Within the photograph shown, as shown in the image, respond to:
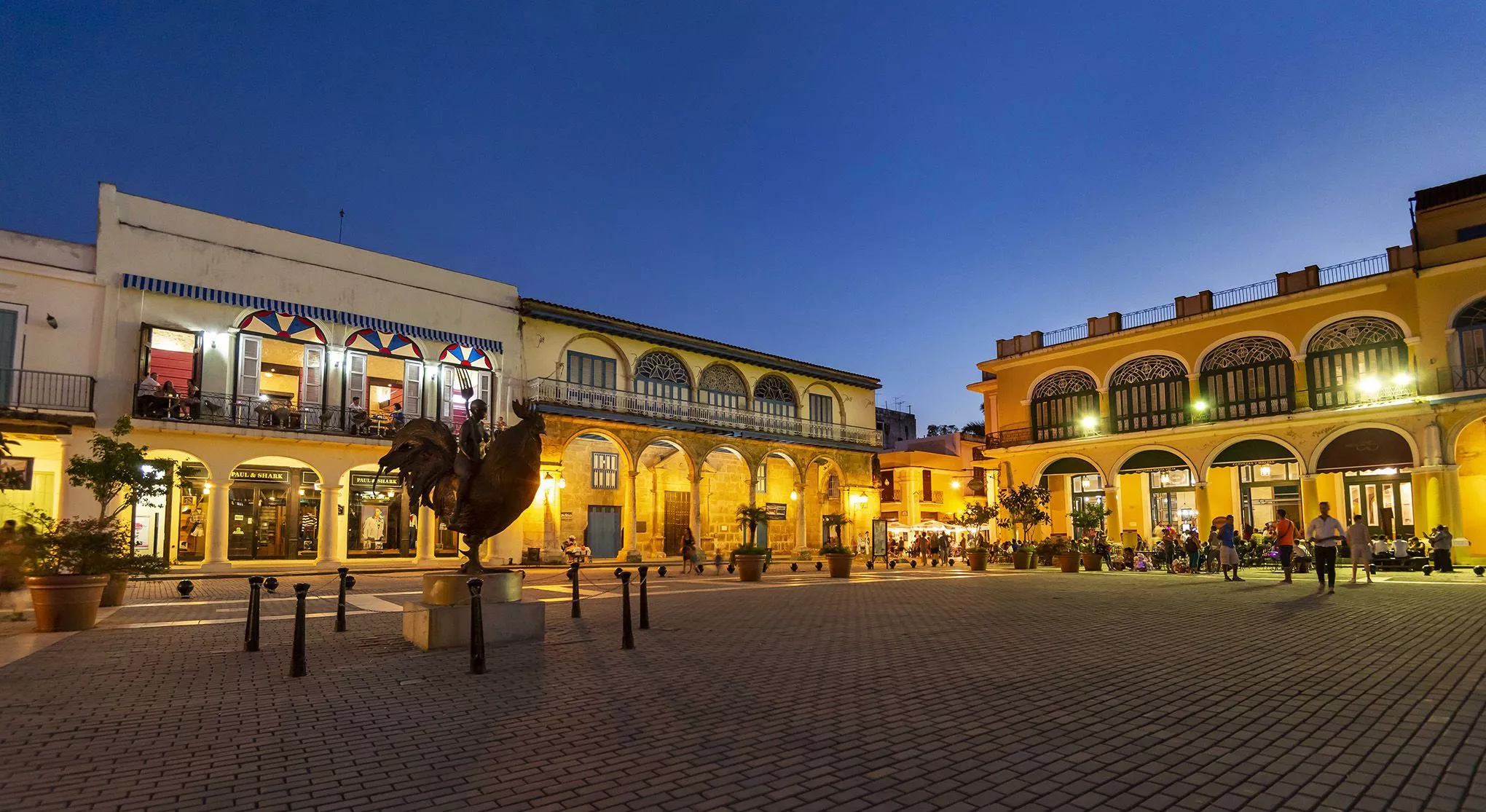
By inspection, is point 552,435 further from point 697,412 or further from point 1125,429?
point 1125,429

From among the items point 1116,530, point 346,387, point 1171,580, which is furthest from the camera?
point 1116,530

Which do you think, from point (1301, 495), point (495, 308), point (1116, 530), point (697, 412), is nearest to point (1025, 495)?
point (1116, 530)

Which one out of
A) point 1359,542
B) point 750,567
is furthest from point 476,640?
point 1359,542

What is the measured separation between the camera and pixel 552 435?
26516 mm

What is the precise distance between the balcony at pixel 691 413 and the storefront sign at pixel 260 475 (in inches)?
296

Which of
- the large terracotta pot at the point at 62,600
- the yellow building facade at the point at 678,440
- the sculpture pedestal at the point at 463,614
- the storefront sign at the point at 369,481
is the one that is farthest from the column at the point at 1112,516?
the large terracotta pot at the point at 62,600

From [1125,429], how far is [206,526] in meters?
30.8

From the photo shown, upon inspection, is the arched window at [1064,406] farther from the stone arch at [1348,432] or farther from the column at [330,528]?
the column at [330,528]

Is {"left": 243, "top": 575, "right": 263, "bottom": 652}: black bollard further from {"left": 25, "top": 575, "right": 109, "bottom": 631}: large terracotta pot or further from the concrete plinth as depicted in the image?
{"left": 25, "top": 575, "right": 109, "bottom": 631}: large terracotta pot

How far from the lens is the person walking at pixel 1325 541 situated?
14164 millimetres

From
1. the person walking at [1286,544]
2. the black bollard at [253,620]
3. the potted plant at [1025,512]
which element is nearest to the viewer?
the black bollard at [253,620]

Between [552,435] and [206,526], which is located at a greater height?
[552,435]

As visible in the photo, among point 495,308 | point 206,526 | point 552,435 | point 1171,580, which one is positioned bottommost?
point 1171,580

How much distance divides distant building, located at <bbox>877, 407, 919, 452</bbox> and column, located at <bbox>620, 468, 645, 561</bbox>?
29.6 m
